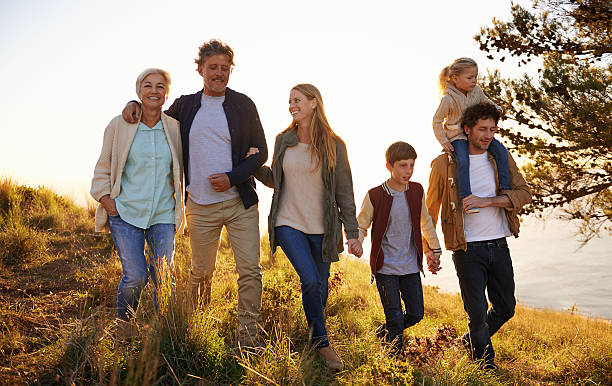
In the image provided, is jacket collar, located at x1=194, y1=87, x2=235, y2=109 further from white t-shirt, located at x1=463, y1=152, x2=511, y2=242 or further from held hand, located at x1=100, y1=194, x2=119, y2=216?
white t-shirt, located at x1=463, y1=152, x2=511, y2=242

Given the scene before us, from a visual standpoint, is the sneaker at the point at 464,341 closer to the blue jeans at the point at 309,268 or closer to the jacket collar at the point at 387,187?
the blue jeans at the point at 309,268

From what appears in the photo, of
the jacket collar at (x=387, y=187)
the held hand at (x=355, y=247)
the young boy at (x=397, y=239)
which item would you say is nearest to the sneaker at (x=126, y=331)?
the held hand at (x=355, y=247)

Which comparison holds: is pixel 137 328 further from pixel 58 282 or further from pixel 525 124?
pixel 525 124

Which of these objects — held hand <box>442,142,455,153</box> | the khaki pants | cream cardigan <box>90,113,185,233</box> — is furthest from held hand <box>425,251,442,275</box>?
cream cardigan <box>90,113,185,233</box>

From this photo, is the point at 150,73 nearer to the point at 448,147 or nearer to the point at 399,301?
the point at 448,147

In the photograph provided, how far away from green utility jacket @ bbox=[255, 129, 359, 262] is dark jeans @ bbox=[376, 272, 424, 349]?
592 mm

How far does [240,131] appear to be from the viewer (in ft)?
12.9

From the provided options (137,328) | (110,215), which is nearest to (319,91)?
(110,215)

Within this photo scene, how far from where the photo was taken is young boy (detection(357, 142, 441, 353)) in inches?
161

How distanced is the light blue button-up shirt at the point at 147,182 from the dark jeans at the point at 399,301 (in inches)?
77.1

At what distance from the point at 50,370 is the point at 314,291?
1.86 metres

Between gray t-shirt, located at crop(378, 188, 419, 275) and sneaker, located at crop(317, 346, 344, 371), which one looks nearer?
sneaker, located at crop(317, 346, 344, 371)

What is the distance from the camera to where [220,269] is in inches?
270

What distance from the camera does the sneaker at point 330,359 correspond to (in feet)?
11.4
